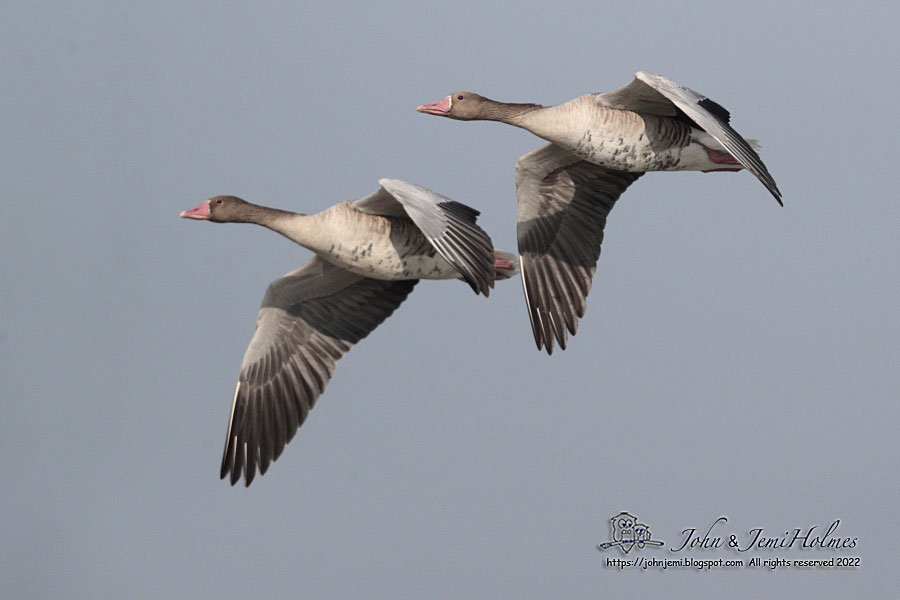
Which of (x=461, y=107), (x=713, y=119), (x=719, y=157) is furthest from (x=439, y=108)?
(x=713, y=119)

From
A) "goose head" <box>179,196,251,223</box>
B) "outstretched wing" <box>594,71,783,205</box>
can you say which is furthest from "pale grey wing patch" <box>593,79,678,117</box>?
"goose head" <box>179,196,251,223</box>

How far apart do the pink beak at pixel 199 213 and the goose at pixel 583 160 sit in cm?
264

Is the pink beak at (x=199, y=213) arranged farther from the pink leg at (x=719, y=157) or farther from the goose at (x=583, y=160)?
the pink leg at (x=719, y=157)

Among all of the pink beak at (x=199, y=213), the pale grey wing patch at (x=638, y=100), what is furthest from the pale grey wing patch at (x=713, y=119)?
the pink beak at (x=199, y=213)

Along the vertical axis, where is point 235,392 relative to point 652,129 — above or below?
below

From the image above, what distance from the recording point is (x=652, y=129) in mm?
13688

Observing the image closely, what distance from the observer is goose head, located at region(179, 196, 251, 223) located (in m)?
13.9

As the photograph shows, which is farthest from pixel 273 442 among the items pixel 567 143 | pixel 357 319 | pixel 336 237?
pixel 567 143

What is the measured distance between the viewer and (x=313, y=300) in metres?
14.7

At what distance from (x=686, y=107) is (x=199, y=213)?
5.27m

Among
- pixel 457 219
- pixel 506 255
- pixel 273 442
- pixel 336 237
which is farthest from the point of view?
pixel 506 255

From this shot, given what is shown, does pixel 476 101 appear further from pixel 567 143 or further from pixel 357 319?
pixel 357 319

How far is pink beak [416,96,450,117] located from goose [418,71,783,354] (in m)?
0.01

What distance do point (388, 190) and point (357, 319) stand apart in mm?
2865
